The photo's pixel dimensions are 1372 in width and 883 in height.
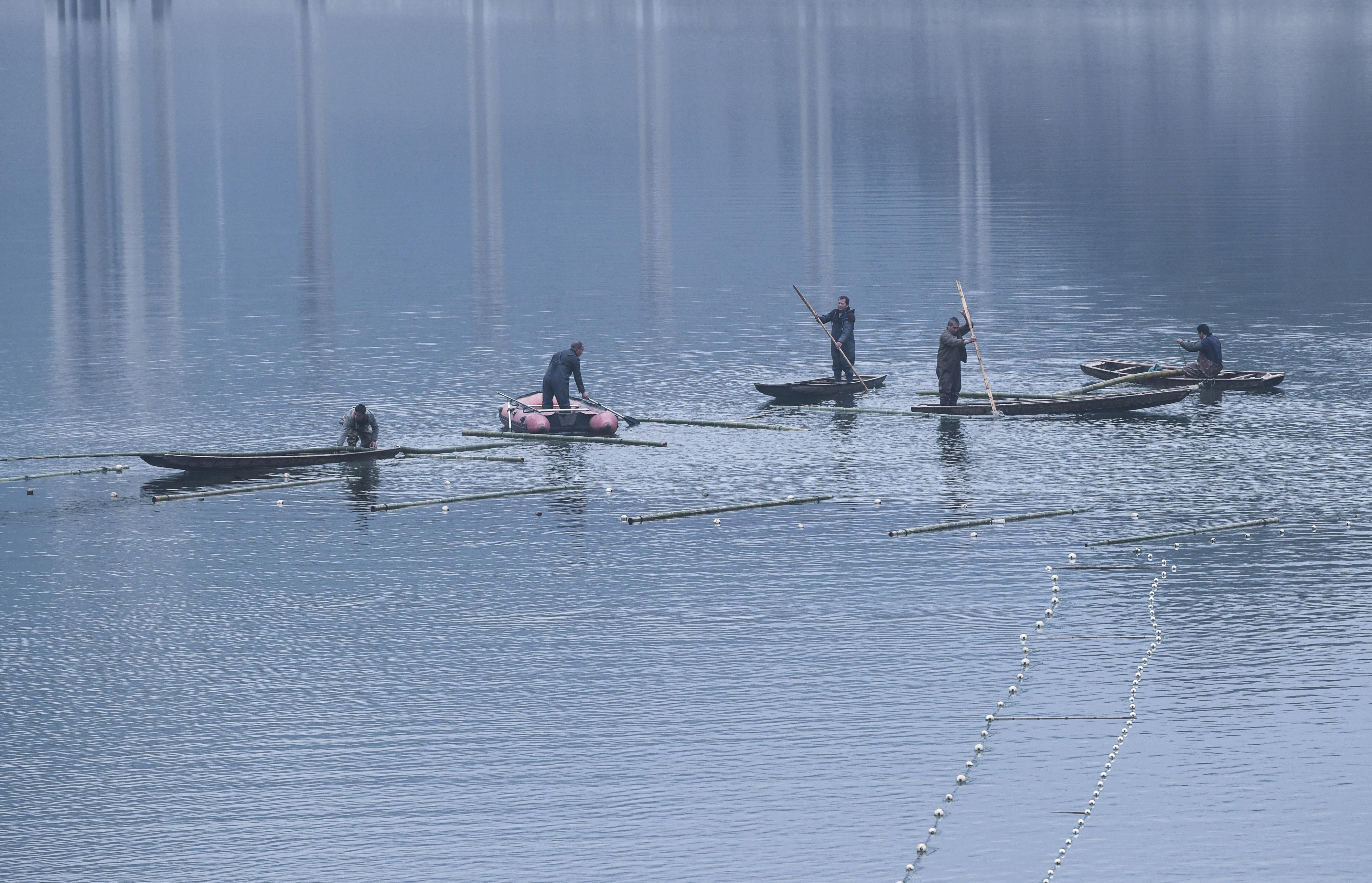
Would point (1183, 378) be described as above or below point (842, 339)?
below

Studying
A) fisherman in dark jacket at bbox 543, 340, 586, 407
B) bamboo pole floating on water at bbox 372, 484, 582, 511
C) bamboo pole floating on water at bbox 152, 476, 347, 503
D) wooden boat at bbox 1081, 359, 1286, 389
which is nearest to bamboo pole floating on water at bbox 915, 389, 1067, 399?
wooden boat at bbox 1081, 359, 1286, 389

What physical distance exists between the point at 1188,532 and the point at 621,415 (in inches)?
751

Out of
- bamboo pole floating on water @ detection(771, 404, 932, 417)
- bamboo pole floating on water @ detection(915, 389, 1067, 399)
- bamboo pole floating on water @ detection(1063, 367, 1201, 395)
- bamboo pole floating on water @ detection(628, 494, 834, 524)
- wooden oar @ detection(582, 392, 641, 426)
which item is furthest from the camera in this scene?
bamboo pole floating on water @ detection(1063, 367, 1201, 395)

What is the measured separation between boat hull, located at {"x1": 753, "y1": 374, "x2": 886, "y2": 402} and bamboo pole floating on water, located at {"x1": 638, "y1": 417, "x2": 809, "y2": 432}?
A: 9.74 ft

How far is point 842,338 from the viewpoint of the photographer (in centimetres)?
5950

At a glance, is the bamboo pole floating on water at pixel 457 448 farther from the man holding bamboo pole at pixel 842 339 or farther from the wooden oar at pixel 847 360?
the man holding bamboo pole at pixel 842 339

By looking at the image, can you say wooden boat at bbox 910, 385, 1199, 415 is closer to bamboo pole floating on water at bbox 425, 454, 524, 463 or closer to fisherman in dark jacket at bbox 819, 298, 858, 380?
fisherman in dark jacket at bbox 819, 298, 858, 380

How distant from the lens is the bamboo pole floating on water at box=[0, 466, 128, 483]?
1932 inches

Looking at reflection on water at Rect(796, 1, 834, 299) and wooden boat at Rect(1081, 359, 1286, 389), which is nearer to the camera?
wooden boat at Rect(1081, 359, 1286, 389)

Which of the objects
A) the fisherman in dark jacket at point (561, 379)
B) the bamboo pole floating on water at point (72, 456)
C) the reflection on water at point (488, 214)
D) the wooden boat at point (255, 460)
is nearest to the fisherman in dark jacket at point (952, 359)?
the fisherman in dark jacket at point (561, 379)

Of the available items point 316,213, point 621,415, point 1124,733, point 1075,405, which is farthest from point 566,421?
point 316,213

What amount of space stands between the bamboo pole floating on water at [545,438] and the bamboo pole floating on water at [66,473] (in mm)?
8772

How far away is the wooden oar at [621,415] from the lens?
53.4 meters

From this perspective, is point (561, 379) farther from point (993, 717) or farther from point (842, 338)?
point (993, 717)
